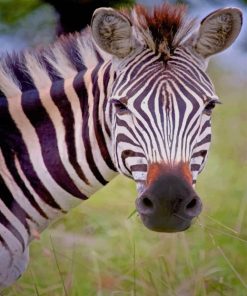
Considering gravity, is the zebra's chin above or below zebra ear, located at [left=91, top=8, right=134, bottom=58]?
below

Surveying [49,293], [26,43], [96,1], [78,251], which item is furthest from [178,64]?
[26,43]

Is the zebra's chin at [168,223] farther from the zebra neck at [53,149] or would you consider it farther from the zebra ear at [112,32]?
the zebra ear at [112,32]

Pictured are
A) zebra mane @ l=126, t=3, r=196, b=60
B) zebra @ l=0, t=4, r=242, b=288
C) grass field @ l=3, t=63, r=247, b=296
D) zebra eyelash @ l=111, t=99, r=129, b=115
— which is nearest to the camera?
zebra @ l=0, t=4, r=242, b=288

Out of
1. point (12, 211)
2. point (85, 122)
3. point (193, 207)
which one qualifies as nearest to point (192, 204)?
point (193, 207)

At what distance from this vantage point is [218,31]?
3629mm

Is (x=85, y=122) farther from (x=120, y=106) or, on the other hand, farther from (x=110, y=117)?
(x=120, y=106)

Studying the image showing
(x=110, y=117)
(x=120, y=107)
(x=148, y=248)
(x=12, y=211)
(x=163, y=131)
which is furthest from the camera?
(x=148, y=248)

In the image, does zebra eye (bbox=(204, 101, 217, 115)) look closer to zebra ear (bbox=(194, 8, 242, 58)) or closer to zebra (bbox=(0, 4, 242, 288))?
zebra (bbox=(0, 4, 242, 288))

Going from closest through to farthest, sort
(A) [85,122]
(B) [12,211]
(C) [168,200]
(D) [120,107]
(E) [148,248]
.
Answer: (C) [168,200], (D) [120,107], (A) [85,122], (B) [12,211], (E) [148,248]

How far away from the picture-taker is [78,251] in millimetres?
5855

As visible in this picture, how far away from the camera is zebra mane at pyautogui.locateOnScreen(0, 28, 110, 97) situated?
→ 12.5 ft

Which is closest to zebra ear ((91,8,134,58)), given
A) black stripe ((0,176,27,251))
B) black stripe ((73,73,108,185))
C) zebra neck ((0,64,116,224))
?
zebra neck ((0,64,116,224))

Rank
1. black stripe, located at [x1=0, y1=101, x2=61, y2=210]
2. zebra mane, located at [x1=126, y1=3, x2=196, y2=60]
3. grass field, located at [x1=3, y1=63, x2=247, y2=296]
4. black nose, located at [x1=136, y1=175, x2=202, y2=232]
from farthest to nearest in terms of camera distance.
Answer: grass field, located at [x1=3, y1=63, x2=247, y2=296]
black stripe, located at [x1=0, y1=101, x2=61, y2=210]
zebra mane, located at [x1=126, y1=3, x2=196, y2=60]
black nose, located at [x1=136, y1=175, x2=202, y2=232]

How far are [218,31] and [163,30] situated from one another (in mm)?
282
